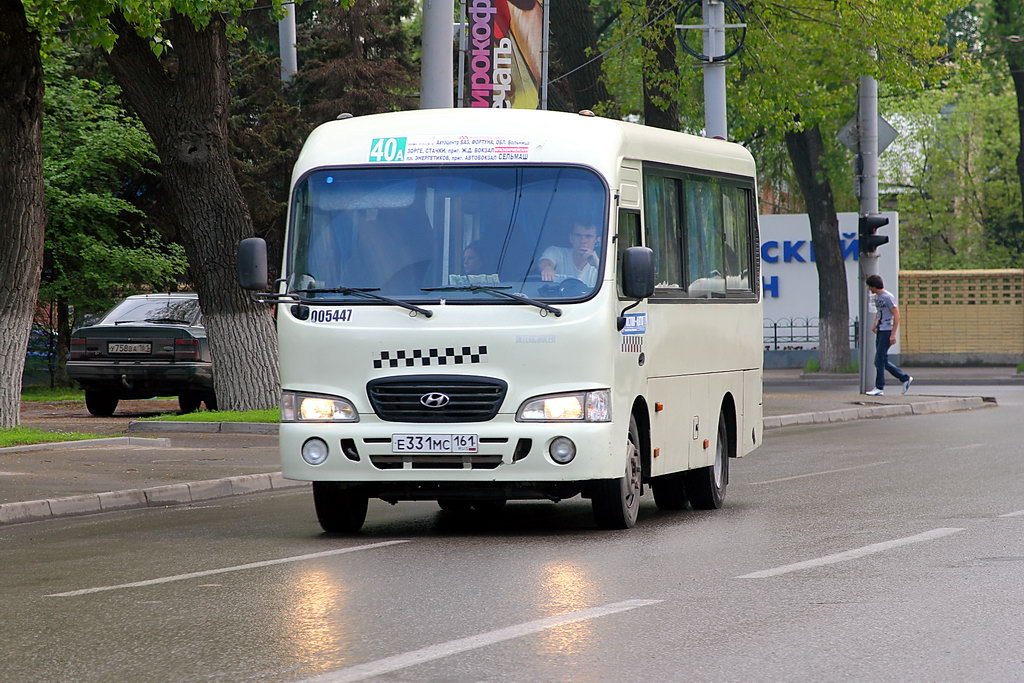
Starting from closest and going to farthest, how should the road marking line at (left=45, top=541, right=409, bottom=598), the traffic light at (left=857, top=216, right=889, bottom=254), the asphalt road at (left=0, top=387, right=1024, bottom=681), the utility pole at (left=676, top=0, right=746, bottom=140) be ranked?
the asphalt road at (left=0, top=387, right=1024, bottom=681) < the road marking line at (left=45, top=541, right=409, bottom=598) < the utility pole at (left=676, top=0, right=746, bottom=140) < the traffic light at (left=857, top=216, right=889, bottom=254)

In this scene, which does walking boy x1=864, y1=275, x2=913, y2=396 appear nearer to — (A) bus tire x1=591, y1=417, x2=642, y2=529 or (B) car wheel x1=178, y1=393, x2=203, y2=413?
(B) car wheel x1=178, y1=393, x2=203, y2=413

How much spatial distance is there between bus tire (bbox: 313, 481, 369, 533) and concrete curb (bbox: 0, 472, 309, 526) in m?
2.63

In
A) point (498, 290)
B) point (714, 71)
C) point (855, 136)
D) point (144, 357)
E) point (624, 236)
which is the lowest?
point (144, 357)

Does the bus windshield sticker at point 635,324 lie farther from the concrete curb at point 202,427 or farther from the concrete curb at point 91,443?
the concrete curb at point 202,427

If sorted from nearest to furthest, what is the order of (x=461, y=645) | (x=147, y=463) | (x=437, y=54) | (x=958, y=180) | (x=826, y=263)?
(x=461, y=645) < (x=147, y=463) < (x=437, y=54) < (x=826, y=263) < (x=958, y=180)

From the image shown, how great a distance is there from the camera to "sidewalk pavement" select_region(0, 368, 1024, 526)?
14.1m

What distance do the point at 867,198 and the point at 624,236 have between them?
19190 mm

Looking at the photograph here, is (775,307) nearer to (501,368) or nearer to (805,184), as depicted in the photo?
(805,184)

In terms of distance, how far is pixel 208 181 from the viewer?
22234mm

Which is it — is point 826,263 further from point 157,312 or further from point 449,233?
point 449,233

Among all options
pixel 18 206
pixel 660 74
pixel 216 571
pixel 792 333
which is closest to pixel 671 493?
pixel 216 571

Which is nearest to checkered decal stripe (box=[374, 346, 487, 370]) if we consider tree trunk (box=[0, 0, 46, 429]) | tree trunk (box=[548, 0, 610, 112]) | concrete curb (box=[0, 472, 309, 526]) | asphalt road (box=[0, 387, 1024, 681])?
asphalt road (box=[0, 387, 1024, 681])

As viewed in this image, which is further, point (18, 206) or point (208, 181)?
point (208, 181)

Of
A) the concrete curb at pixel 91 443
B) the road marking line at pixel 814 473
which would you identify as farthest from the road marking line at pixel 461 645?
the concrete curb at pixel 91 443
